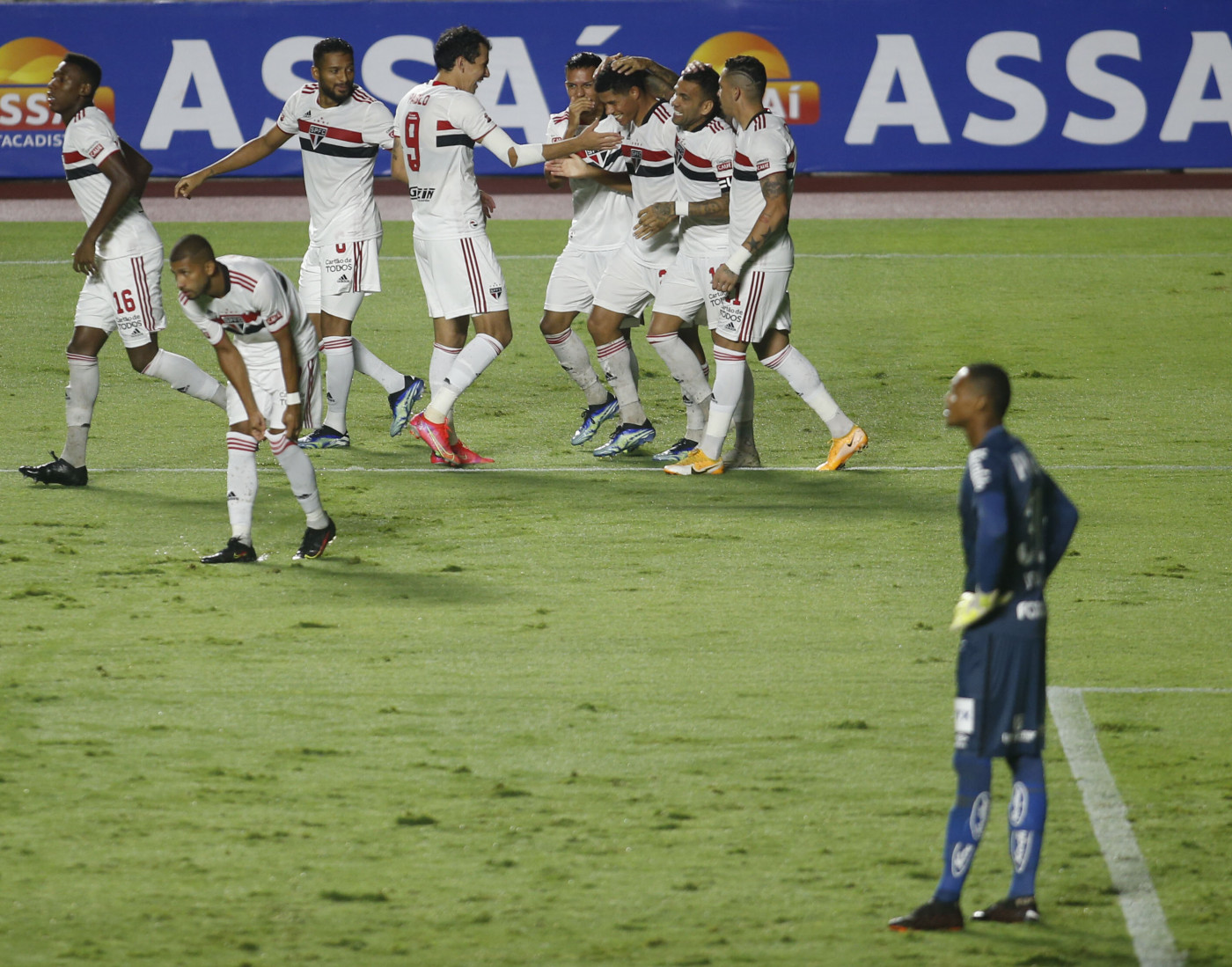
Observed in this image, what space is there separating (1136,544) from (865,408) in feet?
12.3

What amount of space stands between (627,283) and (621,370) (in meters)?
0.52

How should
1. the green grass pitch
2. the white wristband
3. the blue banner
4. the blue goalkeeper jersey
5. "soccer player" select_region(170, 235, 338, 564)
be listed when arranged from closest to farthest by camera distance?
the blue goalkeeper jersey
the green grass pitch
"soccer player" select_region(170, 235, 338, 564)
the white wristband
the blue banner

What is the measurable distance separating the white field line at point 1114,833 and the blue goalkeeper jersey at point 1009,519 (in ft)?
2.86

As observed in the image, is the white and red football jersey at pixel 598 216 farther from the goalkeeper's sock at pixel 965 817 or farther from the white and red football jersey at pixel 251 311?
the goalkeeper's sock at pixel 965 817

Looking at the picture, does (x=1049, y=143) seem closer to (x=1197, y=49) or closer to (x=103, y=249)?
(x=1197, y=49)

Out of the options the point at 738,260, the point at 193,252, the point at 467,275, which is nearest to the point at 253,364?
the point at 193,252

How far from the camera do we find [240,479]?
23.4 feet

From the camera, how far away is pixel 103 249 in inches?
343

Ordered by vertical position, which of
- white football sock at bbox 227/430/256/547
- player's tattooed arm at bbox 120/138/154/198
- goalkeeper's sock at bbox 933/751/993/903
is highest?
player's tattooed arm at bbox 120/138/154/198

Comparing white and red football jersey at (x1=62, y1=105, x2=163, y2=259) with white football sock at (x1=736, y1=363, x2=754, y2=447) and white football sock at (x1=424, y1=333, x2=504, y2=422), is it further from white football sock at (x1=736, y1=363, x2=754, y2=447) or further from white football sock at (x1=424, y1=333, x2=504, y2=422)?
white football sock at (x1=736, y1=363, x2=754, y2=447)

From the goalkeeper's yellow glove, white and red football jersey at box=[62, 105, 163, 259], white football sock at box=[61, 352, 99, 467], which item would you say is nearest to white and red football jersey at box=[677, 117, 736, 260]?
white and red football jersey at box=[62, 105, 163, 259]

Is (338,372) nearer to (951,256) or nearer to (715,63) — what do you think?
(951,256)

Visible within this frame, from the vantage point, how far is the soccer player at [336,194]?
32.2ft

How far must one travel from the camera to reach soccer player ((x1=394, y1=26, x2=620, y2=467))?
29.7 ft
